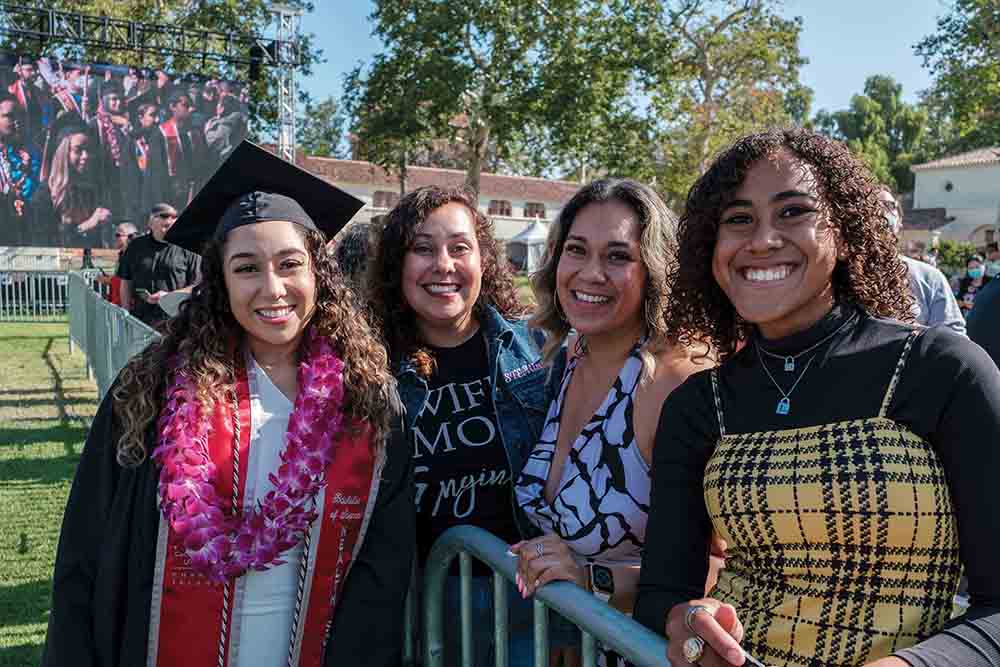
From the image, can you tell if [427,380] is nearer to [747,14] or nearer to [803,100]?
[747,14]

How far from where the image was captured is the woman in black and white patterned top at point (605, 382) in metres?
2.07

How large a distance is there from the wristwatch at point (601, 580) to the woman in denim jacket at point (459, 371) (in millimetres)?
333

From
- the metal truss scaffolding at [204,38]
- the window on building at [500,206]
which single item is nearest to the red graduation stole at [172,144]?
the metal truss scaffolding at [204,38]

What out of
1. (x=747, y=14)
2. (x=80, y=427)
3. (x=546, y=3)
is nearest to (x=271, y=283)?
(x=80, y=427)

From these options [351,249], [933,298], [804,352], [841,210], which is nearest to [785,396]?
[804,352]

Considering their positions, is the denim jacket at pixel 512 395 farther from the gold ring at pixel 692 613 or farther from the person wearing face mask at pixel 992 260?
the person wearing face mask at pixel 992 260

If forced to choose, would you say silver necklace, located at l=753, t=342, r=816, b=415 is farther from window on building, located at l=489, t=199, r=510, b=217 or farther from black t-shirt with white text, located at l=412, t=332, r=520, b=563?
window on building, located at l=489, t=199, r=510, b=217

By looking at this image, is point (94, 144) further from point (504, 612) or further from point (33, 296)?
point (504, 612)

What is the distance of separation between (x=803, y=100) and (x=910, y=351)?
95.4ft

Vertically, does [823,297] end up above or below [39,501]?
above

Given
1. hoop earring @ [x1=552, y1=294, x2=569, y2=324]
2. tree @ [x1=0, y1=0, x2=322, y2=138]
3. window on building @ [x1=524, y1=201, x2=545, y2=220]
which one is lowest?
A: hoop earring @ [x1=552, y1=294, x2=569, y2=324]

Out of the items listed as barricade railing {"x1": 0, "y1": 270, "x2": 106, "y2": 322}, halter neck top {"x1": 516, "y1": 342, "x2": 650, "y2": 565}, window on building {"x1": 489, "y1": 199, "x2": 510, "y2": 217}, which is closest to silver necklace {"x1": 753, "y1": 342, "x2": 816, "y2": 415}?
halter neck top {"x1": 516, "y1": 342, "x2": 650, "y2": 565}

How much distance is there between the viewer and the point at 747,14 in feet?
79.3

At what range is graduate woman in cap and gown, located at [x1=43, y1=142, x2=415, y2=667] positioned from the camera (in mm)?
2045
